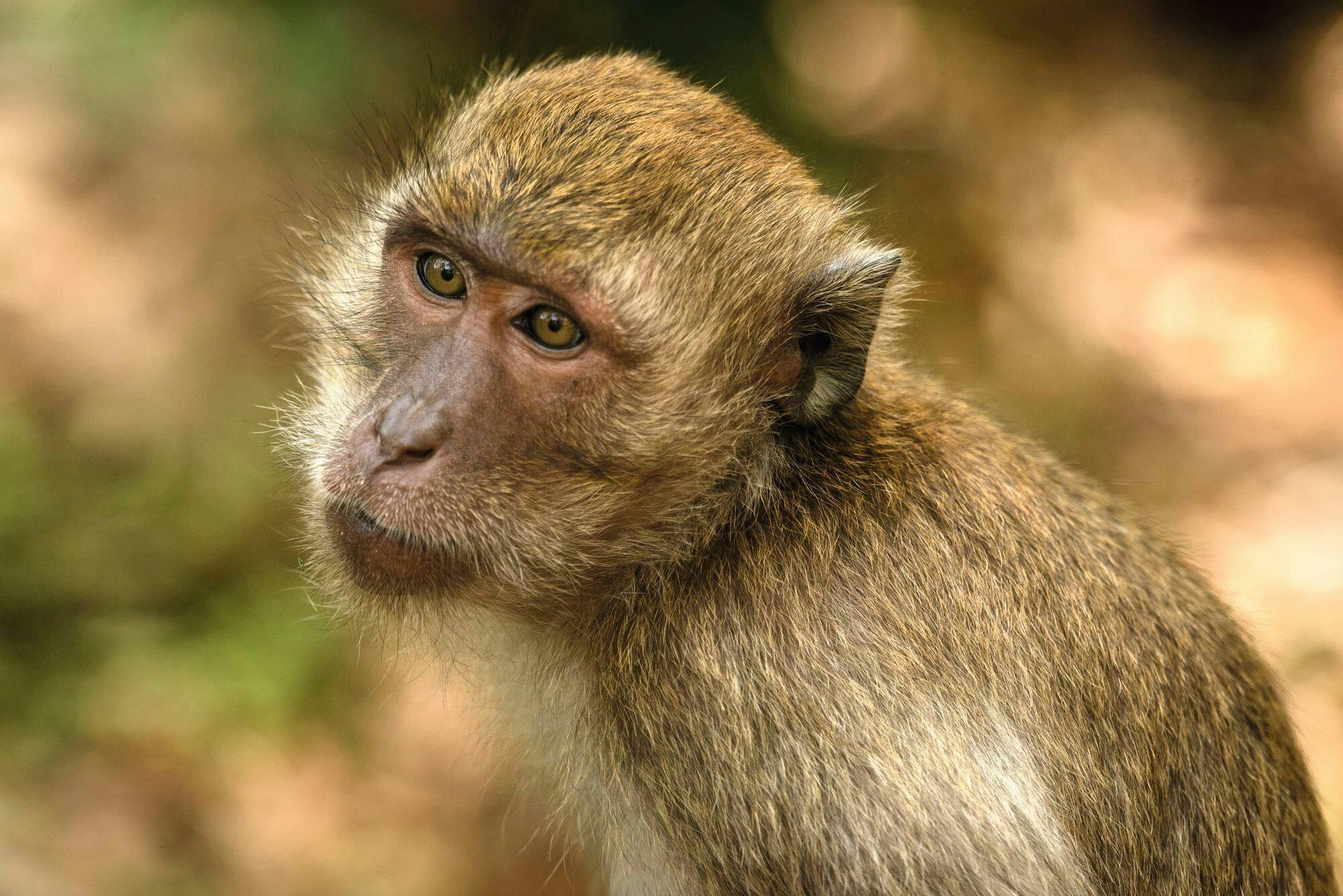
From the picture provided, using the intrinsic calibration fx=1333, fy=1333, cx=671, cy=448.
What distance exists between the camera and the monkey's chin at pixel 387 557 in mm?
3412

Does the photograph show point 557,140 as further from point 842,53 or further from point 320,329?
point 842,53

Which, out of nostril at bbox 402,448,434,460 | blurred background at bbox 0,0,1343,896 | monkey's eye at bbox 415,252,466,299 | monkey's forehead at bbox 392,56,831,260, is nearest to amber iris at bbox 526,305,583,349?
monkey's forehead at bbox 392,56,831,260

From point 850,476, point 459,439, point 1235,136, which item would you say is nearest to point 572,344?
point 459,439

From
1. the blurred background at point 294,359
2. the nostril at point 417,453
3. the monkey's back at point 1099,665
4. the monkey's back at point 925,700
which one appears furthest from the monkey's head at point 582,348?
the blurred background at point 294,359

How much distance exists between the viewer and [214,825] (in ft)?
18.3

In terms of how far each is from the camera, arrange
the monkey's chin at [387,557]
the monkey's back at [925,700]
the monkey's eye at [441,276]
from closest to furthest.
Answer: the monkey's back at [925,700] < the monkey's chin at [387,557] < the monkey's eye at [441,276]

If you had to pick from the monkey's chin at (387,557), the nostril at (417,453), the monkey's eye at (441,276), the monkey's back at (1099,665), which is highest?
the monkey's back at (1099,665)

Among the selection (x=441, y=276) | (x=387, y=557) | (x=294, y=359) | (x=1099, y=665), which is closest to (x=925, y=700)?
(x=1099, y=665)

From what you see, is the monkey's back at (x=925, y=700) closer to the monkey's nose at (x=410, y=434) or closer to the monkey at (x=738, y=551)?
the monkey at (x=738, y=551)

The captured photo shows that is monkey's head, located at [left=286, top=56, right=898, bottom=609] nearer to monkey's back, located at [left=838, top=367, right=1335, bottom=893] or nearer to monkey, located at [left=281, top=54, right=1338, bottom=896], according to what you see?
monkey, located at [left=281, top=54, right=1338, bottom=896]

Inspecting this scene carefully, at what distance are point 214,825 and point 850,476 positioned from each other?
346 centimetres

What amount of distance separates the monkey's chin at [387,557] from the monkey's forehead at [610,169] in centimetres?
81

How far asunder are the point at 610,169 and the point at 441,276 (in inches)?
22.6

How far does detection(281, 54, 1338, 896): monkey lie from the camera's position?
335cm
